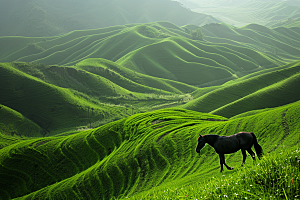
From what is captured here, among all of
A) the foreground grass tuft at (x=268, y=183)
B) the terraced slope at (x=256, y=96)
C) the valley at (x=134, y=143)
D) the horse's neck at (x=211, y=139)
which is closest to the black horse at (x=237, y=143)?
the horse's neck at (x=211, y=139)

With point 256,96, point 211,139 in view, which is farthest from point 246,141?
point 256,96

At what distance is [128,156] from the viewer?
27.5m

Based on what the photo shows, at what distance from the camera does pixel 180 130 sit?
1155 inches

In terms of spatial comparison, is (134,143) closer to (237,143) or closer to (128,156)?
(128,156)

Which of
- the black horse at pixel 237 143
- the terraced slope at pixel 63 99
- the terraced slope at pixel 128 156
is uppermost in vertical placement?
the black horse at pixel 237 143

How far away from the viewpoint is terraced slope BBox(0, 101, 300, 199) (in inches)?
837

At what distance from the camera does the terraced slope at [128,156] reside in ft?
69.8

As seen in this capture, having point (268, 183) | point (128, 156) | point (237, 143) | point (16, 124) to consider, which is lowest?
point (16, 124)

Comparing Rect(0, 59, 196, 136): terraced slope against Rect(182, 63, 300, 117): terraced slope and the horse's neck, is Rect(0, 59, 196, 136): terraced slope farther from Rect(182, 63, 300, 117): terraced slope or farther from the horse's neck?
the horse's neck

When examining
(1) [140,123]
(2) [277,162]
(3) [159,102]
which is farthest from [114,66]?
(2) [277,162]

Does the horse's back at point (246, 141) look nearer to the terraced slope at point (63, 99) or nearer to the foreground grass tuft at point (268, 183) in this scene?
the foreground grass tuft at point (268, 183)

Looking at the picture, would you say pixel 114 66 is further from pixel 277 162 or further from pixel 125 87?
pixel 277 162

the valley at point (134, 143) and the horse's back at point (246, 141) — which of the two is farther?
the horse's back at point (246, 141)

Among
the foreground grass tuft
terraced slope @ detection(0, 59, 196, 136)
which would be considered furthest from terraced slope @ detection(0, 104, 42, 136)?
the foreground grass tuft
